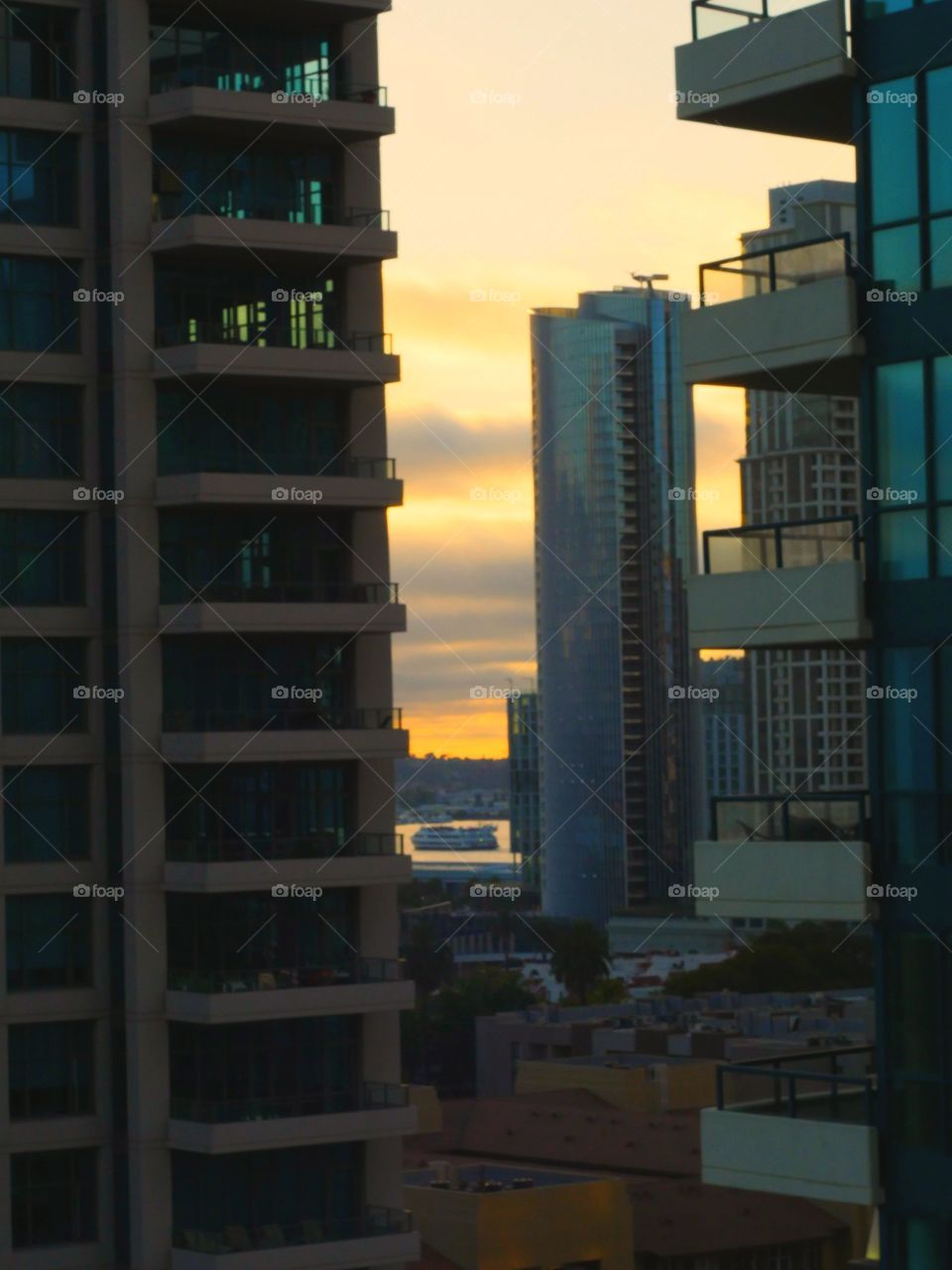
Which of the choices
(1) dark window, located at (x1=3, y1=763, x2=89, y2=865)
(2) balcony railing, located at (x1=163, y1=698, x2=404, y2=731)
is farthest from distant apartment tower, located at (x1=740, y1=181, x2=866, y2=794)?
(1) dark window, located at (x1=3, y1=763, x2=89, y2=865)

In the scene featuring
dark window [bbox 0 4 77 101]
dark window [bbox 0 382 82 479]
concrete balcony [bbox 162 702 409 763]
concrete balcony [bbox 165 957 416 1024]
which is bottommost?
concrete balcony [bbox 165 957 416 1024]

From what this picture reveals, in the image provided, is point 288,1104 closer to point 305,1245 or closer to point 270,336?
point 305,1245

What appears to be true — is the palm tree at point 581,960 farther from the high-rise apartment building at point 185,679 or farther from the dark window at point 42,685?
the dark window at point 42,685

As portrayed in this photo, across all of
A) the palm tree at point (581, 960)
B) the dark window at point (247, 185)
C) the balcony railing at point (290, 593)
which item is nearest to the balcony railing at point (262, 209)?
the dark window at point (247, 185)

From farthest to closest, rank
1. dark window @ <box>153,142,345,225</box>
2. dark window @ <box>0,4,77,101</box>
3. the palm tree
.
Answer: the palm tree
dark window @ <box>153,142,345,225</box>
dark window @ <box>0,4,77,101</box>

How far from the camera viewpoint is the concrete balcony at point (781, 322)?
67.7 feet

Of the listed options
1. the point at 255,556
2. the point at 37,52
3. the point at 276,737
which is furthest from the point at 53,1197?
the point at 37,52

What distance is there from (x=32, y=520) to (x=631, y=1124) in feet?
159

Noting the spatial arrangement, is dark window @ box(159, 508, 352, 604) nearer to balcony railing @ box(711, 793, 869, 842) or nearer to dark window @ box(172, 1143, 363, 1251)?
dark window @ box(172, 1143, 363, 1251)

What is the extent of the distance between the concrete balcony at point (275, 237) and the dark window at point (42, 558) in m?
4.80

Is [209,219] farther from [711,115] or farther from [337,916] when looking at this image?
[711,115]

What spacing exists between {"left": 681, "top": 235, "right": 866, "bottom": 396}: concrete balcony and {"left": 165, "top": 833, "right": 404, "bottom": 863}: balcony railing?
20175mm

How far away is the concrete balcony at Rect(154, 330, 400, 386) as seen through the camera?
40500mm

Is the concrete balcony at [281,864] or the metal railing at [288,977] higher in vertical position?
the concrete balcony at [281,864]
